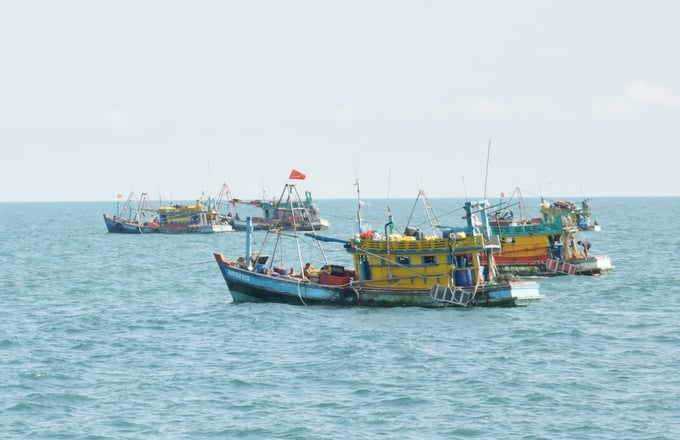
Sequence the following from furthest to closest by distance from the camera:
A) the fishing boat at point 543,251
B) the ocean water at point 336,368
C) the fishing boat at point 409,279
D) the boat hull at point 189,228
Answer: the boat hull at point 189,228
the fishing boat at point 543,251
the fishing boat at point 409,279
the ocean water at point 336,368

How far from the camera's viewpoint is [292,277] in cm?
5309

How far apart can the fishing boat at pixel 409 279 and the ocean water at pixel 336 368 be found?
872mm

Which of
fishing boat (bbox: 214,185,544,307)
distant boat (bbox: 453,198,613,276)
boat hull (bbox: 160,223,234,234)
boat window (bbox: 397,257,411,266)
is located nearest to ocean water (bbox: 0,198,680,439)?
fishing boat (bbox: 214,185,544,307)

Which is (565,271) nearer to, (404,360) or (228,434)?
(404,360)

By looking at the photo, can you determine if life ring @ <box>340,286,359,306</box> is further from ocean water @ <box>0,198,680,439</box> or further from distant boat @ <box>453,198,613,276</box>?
distant boat @ <box>453,198,613,276</box>

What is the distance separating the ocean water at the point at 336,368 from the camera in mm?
29750

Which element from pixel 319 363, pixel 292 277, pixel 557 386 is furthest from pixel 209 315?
pixel 557 386

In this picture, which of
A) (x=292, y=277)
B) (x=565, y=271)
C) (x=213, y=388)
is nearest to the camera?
(x=213, y=388)

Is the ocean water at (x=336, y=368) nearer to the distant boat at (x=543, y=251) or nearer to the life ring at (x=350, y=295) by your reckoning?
the life ring at (x=350, y=295)

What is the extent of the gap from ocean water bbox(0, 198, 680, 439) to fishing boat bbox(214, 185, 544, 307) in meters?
0.87

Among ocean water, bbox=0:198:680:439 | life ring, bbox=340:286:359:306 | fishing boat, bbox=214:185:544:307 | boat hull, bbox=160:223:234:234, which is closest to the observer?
ocean water, bbox=0:198:680:439

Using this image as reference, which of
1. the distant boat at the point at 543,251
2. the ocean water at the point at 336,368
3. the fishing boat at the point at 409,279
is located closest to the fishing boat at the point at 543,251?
the distant boat at the point at 543,251

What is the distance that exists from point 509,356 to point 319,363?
23.9 ft

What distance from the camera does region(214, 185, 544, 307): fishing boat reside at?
4997 cm
